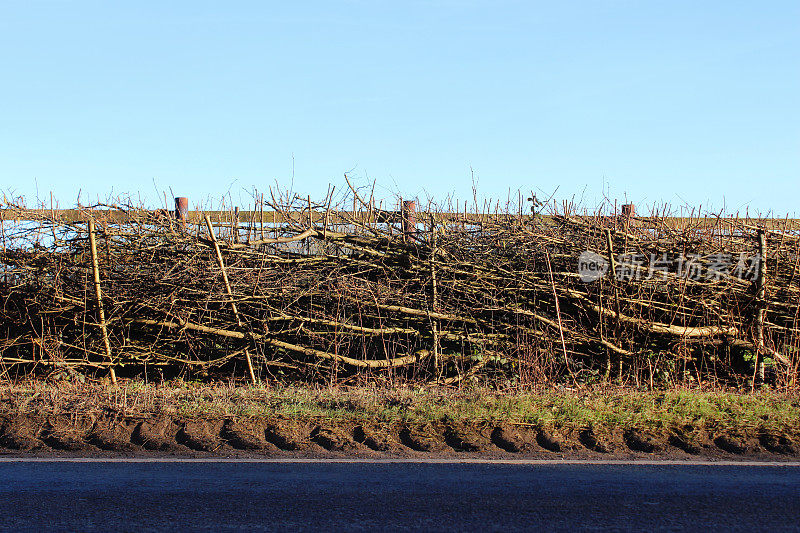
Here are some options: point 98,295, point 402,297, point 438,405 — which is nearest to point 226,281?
point 98,295

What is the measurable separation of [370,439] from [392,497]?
1.42 m

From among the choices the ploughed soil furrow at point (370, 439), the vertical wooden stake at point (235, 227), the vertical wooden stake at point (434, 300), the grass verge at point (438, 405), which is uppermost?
the vertical wooden stake at point (235, 227)

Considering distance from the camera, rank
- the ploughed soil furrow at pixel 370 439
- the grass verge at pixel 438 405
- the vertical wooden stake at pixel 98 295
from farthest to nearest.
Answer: the vertical wooden stake at pixel 98 295
the grass verge at pixel 438 405
the ploughed soil furrow at pixel 370 439

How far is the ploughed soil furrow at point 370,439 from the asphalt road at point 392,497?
39 centimetres

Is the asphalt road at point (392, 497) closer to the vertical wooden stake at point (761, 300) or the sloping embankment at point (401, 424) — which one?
the sloping embankment at point (401, 424)

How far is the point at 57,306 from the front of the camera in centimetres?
849

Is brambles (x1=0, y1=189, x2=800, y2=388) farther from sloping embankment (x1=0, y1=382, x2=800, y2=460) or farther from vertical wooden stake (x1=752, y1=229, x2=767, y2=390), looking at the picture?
sloping embankment (x1=0, y1=382, x2=800, y2=460)

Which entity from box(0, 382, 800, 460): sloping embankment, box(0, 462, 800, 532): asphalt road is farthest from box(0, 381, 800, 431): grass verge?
box(0, 462, 800, 532): asphalt road

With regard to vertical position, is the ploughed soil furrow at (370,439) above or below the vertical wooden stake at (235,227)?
below

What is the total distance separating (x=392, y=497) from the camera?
4465 mm

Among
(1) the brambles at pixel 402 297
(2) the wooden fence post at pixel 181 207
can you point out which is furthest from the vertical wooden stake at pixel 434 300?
(2) the wooden fence post at pixel 181 207

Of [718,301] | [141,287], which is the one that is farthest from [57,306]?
[718,301]

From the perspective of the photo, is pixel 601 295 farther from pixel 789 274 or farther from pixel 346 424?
pixel 346 424

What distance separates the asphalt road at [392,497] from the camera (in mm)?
4004
